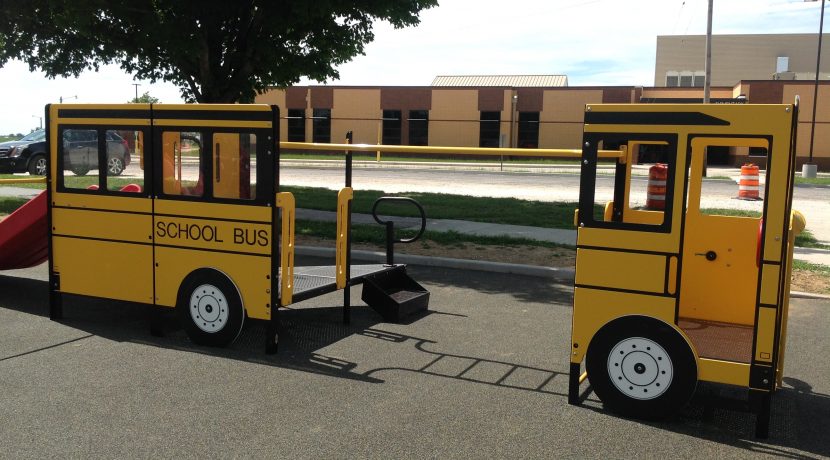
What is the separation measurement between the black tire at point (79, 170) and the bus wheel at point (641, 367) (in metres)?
5.46

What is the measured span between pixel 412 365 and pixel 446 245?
A: 19.7 feet

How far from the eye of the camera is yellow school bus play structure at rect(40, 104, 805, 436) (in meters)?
5.30

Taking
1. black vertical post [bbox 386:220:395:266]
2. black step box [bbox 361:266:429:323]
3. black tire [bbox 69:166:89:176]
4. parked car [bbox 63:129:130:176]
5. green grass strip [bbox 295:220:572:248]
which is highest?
parked car [bbox 63:129:130:176]

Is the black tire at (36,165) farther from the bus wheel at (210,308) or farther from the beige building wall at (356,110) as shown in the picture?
the beige building wall at (356,110)

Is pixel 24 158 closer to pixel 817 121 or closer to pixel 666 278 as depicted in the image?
pixel 666 278

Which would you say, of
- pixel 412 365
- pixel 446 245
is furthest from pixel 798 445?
pixel 446 245

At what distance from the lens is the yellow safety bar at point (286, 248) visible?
6.96 meters

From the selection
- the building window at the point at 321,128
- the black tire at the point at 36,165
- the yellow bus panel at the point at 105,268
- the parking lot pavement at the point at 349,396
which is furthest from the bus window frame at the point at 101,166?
the building window at the point at 321,128

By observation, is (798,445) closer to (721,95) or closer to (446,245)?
(446,245)

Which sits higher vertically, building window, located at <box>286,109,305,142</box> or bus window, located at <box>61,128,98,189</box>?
building window, located at <box>286,109,305,142</box>

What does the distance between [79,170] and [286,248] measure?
8.82ft

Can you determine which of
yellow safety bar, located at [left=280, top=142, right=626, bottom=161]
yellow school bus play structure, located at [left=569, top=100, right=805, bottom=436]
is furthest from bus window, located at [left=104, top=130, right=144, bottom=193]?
yellow school bus play structure, located at [left=569, top=100, right=805, bottom=436]

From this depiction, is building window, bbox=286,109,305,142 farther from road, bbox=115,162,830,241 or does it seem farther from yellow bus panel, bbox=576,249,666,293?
yellow bus panel, bbox=576,249,666,293

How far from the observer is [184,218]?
7371 mm
